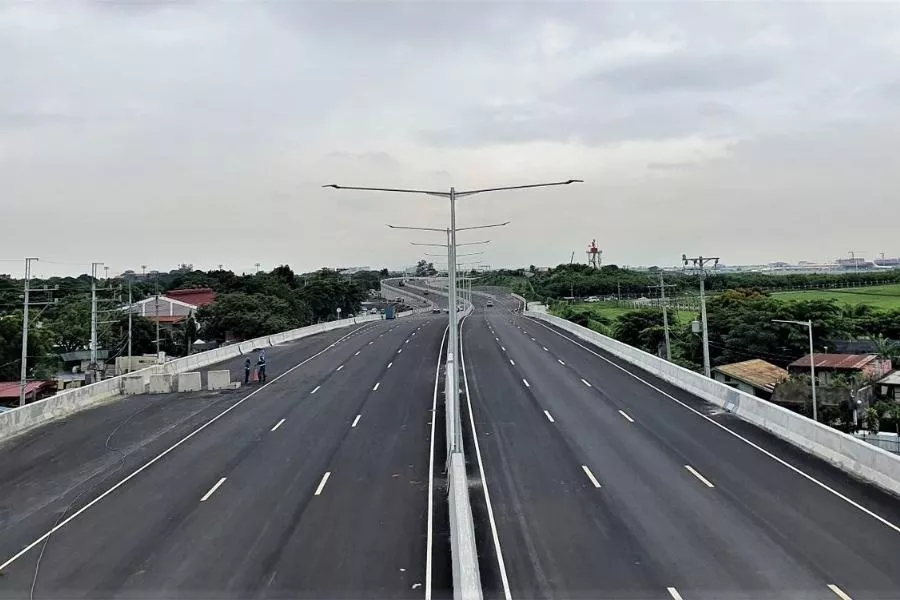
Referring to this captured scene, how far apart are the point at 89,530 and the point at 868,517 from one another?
55.6 feet

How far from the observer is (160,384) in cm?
3481

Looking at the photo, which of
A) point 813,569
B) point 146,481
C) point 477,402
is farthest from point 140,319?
point 813,569

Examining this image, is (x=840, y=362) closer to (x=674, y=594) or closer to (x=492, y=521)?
(x=492, y=521)

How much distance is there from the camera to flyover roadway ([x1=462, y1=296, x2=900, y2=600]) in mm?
12656

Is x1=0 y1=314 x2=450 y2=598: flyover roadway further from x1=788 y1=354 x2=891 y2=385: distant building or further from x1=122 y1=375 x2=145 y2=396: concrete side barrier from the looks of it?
x1=788 y1=354 x2=891 y2=385: distant building

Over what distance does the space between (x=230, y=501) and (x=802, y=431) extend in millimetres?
16602

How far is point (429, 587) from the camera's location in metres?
12.8

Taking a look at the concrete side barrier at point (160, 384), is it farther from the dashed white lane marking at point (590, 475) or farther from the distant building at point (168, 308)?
the distant building at point (168, 308)

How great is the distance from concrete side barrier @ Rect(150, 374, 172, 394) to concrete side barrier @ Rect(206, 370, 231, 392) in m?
1.81

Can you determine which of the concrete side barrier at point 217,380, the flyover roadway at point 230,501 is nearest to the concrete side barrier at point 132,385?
the flyover roadway at point 230,501

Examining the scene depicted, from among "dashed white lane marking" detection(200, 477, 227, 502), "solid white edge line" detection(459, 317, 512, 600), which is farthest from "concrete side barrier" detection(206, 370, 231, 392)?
"dashed white lane marking" detection(200, 477, 227, 502)

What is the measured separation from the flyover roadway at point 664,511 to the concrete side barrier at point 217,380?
1402cm

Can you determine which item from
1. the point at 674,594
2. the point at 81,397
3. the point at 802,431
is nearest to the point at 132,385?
the point at 81,397

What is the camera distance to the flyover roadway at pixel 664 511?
12.7m
